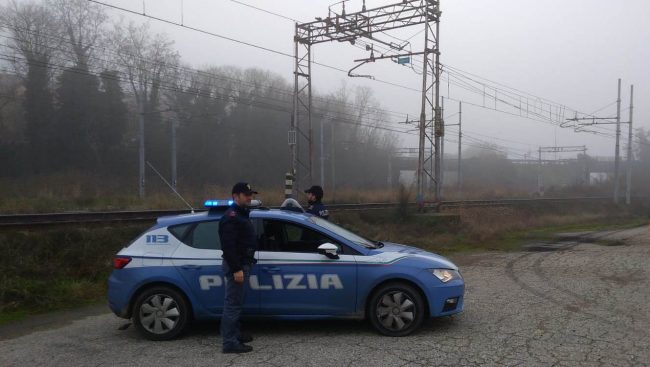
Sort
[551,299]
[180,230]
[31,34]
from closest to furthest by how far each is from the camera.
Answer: [180,230] → [551,299] → [31,34]

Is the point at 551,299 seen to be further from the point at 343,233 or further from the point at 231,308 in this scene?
the point at 231,308

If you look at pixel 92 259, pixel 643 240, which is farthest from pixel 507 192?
pixel 92 259

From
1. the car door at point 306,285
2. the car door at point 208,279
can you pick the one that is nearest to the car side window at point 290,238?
the car door at point 306,285

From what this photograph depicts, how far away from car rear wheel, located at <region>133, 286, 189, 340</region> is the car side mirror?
1651 millimetres

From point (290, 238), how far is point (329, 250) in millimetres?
524

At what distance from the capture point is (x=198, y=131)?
52031 millimetres

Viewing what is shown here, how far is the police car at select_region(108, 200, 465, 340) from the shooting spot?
6.16m

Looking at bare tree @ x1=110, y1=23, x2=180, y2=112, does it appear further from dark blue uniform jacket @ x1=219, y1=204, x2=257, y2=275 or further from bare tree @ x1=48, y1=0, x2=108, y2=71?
dark blue uniform jacket @ x1=219, y1=204, x2=257, y2=275

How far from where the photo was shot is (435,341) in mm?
5934


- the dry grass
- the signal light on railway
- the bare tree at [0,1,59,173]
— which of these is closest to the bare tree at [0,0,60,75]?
the bare tree at [0,1,59,173]

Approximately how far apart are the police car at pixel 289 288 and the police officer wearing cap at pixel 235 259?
43 cm

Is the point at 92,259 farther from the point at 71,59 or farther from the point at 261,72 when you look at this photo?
the point at 261,72

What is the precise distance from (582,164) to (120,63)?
7604cm

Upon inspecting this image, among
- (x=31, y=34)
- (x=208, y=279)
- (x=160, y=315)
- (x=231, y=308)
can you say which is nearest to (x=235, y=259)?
(x=231, y=308)
